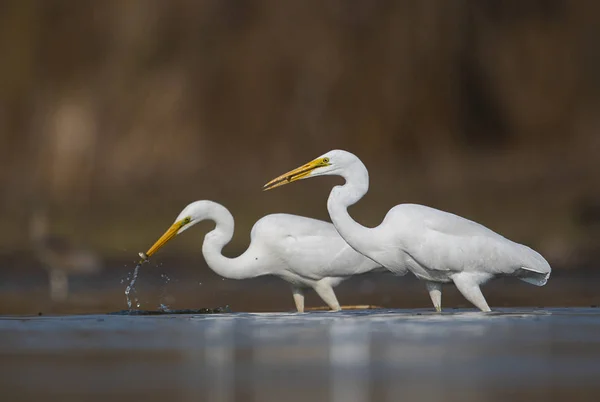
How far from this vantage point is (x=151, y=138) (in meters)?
31.9

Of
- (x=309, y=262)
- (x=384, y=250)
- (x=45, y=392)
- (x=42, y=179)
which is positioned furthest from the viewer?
(x=42, y=179)

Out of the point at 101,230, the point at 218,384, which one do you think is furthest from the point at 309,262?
the point at 101,230

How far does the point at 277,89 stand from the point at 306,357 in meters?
22.7

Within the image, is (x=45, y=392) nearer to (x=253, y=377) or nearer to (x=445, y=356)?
(x=253, y=377)

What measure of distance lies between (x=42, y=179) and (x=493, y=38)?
390 inches

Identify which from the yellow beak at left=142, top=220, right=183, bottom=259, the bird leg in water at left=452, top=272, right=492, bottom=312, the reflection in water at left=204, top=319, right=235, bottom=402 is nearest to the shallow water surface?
the reflection in water at left=204, top=319, right=235, bottom=402

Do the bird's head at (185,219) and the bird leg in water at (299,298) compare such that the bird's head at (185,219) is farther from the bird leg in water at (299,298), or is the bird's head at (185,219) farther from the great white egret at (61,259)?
the great white egret at (61,259)

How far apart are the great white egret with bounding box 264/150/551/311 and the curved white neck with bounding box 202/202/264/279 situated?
168 cm

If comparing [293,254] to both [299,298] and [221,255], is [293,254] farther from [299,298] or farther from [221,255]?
[221,255]

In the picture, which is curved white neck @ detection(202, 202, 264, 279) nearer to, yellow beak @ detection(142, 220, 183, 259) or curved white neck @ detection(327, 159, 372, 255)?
yellow beak @ detection(142, 220, 183, 259)

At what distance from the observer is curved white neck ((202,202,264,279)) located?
15.0m

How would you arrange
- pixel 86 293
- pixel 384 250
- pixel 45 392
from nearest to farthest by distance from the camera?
1. pixel 45 392
2. pixel 384 250
3. pixel 86 293

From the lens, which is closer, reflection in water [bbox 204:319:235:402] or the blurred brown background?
reflection in water [bbox 204:319:235:402]

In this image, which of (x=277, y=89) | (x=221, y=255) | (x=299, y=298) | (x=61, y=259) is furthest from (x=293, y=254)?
(x=277, y=89)
